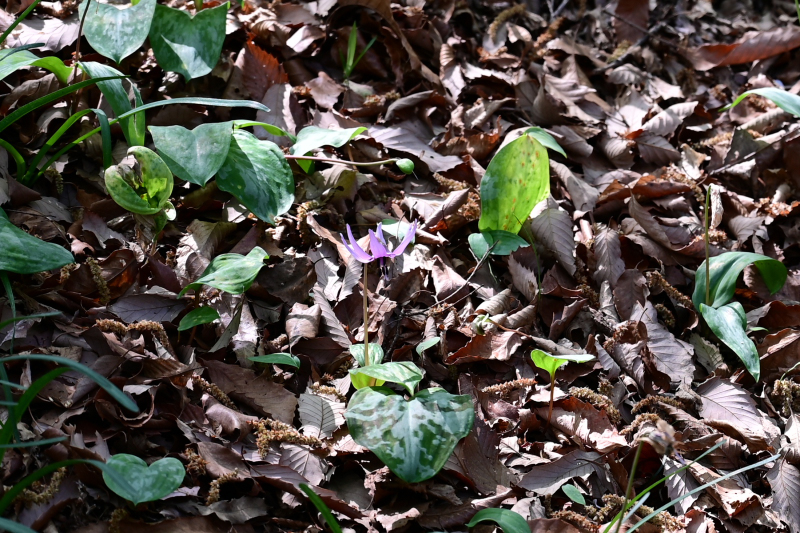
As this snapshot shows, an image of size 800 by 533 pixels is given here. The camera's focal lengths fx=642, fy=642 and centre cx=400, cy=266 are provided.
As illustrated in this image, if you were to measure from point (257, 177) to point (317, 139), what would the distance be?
32cm

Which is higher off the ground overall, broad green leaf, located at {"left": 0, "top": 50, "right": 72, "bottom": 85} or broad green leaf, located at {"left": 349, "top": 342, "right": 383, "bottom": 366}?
broad green leaf, located at {"left": 0, "top": 50, "right": 72, "bottom": 85}

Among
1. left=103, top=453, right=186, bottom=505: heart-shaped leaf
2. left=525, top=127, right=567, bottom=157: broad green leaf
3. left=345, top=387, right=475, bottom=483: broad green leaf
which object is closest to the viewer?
left=103, top=453, right=186, bottom=505: heart-shaped leaf

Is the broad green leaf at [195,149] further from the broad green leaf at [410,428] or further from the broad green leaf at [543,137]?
the broad green leaf at [543,137]

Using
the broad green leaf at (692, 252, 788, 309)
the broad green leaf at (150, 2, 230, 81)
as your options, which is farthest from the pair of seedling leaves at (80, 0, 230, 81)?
the broad green leaf at (692, 252, 788, 309)

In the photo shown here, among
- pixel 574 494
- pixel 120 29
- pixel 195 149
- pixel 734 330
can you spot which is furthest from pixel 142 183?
pixel 734 330

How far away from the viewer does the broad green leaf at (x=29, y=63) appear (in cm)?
184

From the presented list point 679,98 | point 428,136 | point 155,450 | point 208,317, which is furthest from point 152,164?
point 679,98

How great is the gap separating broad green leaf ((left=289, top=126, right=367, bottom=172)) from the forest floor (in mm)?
148

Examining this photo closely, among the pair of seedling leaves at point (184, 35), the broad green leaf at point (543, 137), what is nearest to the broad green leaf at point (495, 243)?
the broad green leaf at point (543, 137)

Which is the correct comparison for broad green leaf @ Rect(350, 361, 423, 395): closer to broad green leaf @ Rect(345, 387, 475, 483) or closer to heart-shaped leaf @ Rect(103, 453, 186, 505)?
broad green leaf @ Rect(345, 387, 475, 483)

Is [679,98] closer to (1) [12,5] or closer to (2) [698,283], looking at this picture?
(2) [698,283]

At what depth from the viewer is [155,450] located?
1.54 meters

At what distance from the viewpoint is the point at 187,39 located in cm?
225

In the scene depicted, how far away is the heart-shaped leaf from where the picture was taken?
1281 millimetres
